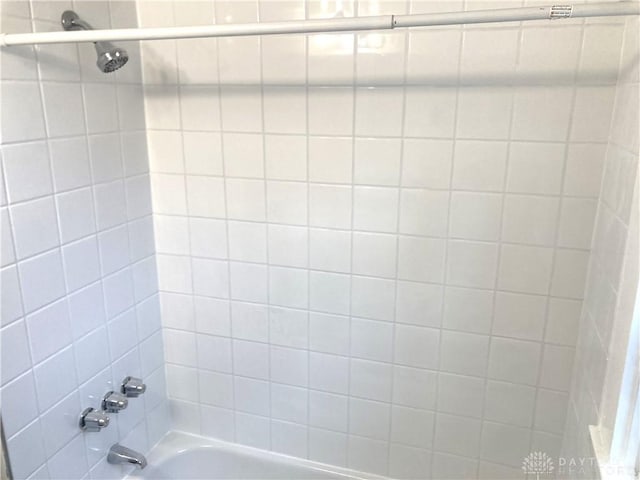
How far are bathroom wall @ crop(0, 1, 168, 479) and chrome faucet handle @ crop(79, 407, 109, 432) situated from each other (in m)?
0.02

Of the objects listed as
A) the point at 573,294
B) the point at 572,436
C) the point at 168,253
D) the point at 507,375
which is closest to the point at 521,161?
the point at 573,294

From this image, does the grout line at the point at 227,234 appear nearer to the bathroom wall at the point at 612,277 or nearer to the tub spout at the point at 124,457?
the tub spout at the point at 124,457

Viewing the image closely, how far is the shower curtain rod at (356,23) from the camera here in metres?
0.82

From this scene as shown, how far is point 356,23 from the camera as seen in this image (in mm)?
899

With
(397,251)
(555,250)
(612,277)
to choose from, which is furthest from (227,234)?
(612,277)

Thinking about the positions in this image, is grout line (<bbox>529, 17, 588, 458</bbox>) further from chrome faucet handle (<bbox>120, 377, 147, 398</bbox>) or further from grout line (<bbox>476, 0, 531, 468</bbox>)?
chrome faucet handle (<bbox>120, 377, 147, 398</bbox>)

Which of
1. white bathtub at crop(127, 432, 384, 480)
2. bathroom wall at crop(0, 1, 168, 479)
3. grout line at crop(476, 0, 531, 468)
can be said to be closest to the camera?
bathroom wall at crop(0, 1, 168, 479)

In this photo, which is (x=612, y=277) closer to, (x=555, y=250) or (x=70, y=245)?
→ (x=555, y=250)

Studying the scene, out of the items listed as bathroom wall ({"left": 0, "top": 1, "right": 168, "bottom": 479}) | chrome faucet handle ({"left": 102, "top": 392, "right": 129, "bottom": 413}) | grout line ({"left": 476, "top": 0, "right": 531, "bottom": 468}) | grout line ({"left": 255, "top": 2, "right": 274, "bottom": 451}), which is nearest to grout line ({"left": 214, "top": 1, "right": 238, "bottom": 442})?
grout line ({"left": 255, "top": 2, "right": 274, "bottom": 451})

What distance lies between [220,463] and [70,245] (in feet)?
3.02

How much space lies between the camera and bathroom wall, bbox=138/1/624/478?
1.25m

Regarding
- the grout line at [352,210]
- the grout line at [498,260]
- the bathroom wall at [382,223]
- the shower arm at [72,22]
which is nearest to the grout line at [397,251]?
the bathroom wall at [382,223]

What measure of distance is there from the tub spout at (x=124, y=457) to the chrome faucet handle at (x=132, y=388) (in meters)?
0.16

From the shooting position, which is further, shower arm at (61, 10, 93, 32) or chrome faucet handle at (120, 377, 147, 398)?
chrome faucet handle at (120, 377, 147, 398)
